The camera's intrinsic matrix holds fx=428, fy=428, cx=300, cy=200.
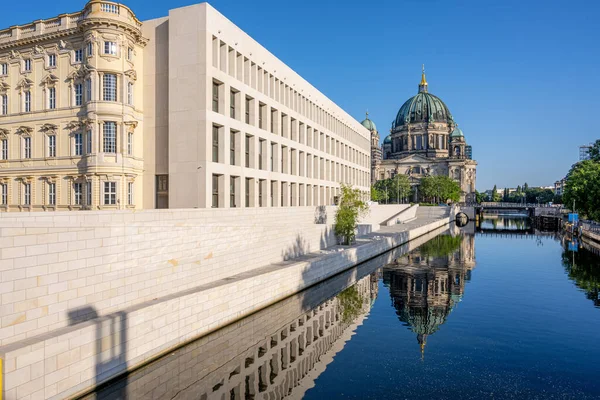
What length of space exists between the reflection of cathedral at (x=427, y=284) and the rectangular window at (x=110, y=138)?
21892mm

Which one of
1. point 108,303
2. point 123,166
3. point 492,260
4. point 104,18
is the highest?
point 104,18

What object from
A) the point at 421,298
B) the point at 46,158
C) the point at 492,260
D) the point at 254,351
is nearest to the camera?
the point at 254,351

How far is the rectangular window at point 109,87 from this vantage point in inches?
1195

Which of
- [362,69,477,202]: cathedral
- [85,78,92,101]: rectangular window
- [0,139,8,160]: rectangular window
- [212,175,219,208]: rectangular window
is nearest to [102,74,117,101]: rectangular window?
[85,78,92,101]: rectangular window

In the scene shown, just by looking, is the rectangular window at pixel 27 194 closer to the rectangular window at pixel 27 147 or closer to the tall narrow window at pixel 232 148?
the rectangular window at pixel 27 147

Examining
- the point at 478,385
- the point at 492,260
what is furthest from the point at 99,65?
the point at 492,260

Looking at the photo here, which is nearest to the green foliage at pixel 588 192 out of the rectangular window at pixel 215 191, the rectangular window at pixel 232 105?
the rectangular window at pixel 232 105

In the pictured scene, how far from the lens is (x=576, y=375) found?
584 inches

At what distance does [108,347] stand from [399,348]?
11.0m

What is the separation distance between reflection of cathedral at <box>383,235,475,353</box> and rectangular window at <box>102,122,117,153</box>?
21.9m

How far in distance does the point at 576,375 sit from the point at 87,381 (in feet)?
52.0

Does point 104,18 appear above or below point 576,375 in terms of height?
above

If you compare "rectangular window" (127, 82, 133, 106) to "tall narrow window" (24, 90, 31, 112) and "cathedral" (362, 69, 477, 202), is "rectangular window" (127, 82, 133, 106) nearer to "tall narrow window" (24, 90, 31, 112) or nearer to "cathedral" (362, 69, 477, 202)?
"tall narrow window" (24, 90, 31, 112)

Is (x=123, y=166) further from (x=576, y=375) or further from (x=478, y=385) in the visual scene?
(x=576, y=375)
